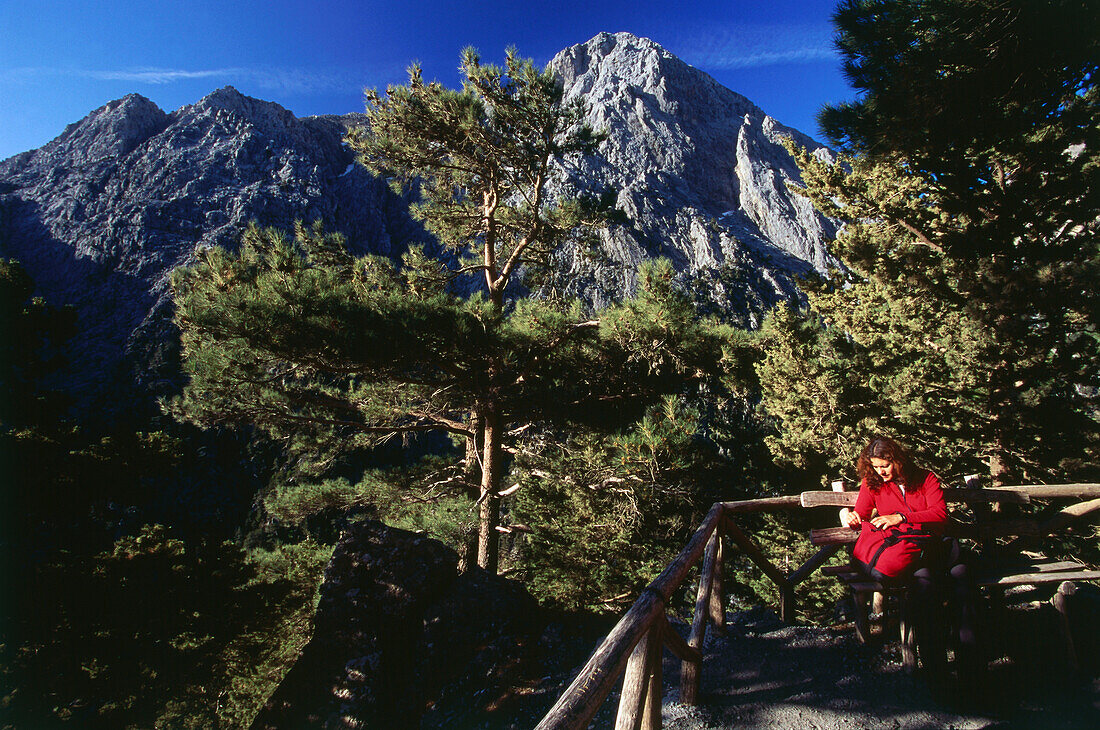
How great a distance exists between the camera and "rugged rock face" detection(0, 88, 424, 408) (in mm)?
51406

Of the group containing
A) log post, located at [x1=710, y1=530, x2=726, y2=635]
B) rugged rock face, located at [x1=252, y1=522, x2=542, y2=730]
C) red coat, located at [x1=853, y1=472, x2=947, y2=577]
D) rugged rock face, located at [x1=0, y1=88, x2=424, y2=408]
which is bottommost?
rugged rock face, located at [x1=252, y1=522, x2=542, y2=730]

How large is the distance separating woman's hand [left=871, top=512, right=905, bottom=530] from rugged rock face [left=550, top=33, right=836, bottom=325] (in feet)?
185

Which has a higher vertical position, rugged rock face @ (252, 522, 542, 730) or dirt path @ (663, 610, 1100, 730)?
dirt path @ (663, 610, 1100, 730)

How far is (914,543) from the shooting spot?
8.96 feet

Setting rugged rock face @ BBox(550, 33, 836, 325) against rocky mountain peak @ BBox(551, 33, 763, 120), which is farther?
rocky mountain peak @ BBox(551, 33, 763, 120)

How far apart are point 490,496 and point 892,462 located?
6024 millimetres

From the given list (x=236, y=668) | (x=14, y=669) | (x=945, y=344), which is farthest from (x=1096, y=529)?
(x=236, y=668)

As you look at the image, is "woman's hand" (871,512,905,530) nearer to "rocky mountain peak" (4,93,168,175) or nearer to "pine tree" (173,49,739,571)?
"pine tree" (173,49,739,571)

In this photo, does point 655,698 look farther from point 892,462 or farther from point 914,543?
point 892,462

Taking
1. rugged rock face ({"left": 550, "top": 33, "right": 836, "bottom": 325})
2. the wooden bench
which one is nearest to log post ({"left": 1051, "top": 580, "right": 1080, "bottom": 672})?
the wooden bench

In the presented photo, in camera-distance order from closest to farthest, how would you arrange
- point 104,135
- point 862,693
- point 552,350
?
point 862,693 → point 552,350 → point 104,135

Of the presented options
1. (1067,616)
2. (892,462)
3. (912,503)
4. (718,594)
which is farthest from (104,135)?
(1067,616)

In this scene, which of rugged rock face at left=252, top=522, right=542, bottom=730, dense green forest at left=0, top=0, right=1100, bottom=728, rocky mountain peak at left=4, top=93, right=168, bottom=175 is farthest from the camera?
rocky mountain peak at left=4, top=93, right=168, bottom=175

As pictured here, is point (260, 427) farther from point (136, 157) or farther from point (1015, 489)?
point (136, 157)
